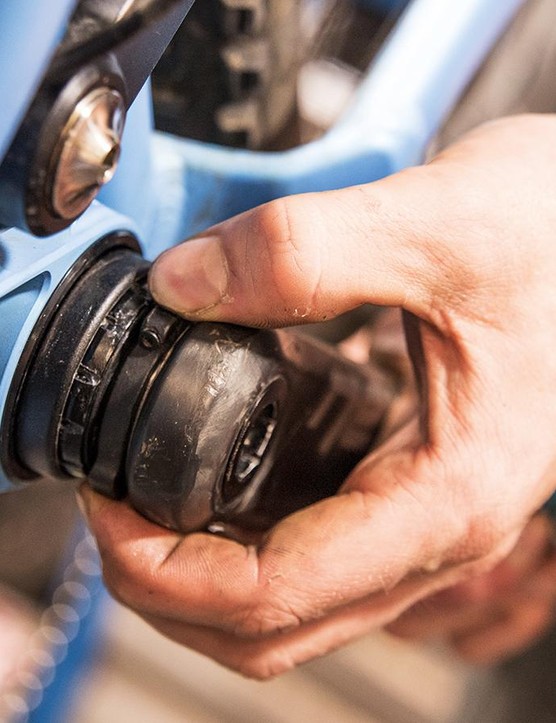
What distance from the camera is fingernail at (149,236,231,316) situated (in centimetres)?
41

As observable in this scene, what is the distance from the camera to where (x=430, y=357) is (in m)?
0.49

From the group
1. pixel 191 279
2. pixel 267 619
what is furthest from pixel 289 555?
pixel 191 279

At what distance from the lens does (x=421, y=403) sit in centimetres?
51

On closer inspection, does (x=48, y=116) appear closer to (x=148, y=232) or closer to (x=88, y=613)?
(x=148, y=232)

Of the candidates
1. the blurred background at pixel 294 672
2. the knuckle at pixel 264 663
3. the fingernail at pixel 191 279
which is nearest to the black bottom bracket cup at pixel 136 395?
the fingernail at pixel 191 279

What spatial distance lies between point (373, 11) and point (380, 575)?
2.74ft

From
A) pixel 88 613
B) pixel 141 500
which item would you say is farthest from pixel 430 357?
pixel 88 613

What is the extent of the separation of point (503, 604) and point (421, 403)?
0.56 meters

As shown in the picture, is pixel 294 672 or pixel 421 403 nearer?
pixel 421 403

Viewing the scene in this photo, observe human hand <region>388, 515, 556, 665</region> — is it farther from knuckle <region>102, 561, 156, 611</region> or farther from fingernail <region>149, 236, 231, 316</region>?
fingernail <region>149, 236, 231, 316</region>

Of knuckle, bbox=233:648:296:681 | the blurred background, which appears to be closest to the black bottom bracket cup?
knuckle, bbox=233:648:296:681

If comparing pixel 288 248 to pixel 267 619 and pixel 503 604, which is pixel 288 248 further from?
pixel 503 604

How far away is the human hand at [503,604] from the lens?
2.97 feet

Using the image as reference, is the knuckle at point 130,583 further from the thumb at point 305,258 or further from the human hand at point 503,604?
the human hand at point 503,604
